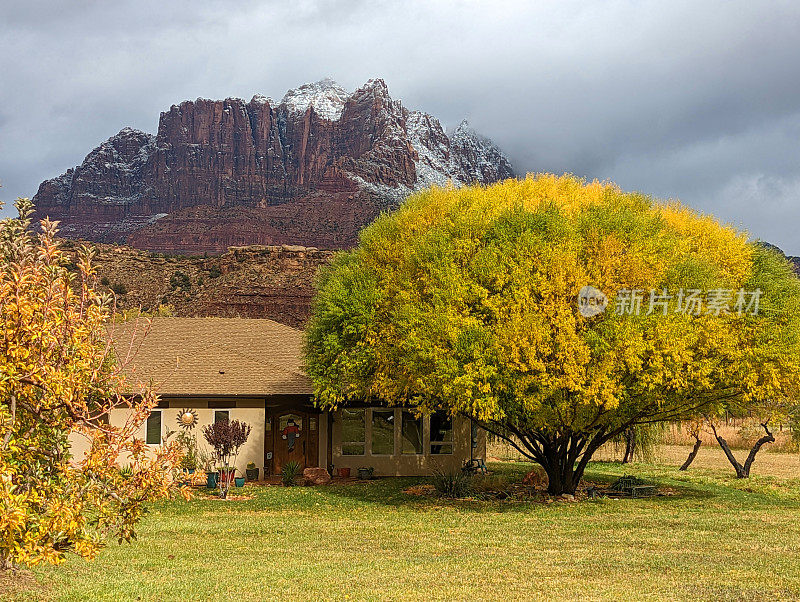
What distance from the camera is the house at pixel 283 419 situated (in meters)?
30.1

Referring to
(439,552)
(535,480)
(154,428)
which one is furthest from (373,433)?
(439,552)

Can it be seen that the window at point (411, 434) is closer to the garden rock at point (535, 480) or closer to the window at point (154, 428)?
the garden rock at point (535, 480)

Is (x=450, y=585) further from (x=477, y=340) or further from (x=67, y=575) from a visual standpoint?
(x=477, y=340)

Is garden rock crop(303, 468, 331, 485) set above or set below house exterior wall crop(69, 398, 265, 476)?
below

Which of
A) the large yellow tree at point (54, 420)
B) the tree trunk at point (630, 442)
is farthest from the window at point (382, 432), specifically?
the large yellow tree at point (54, 420)

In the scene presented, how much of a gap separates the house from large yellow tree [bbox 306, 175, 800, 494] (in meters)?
5.39

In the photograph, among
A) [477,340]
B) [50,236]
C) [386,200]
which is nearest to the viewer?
[50,236]

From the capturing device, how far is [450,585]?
12789 mm

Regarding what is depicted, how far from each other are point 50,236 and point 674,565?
40.1 feet

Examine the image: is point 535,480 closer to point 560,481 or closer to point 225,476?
point 560,481

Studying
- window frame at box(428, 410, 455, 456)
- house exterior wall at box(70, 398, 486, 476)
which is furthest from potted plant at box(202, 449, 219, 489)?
window frame at box(428, 410, 455, 456)

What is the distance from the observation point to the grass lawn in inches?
484

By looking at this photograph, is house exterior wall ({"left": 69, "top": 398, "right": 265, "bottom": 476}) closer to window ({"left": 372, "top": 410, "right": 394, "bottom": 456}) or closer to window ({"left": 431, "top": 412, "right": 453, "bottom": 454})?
window ({"left": 372, "top": 410, "right": 394, "bottom": 456})

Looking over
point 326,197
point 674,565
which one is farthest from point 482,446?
point 326,197
